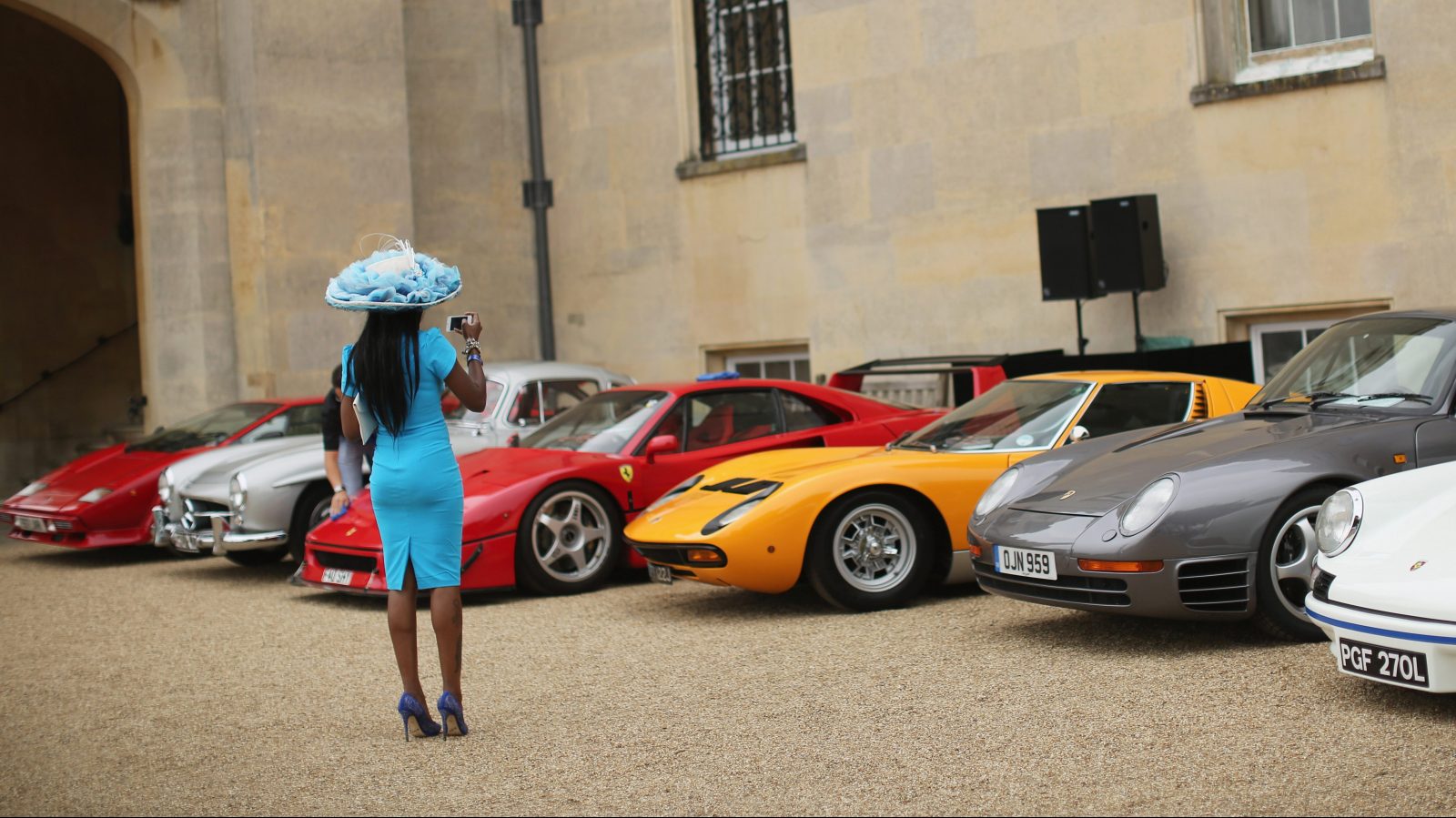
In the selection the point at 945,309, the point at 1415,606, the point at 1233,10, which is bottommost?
the point at 1415,606

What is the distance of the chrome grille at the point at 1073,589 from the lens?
5.96 meters

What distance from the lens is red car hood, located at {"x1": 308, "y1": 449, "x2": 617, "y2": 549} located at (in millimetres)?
8445

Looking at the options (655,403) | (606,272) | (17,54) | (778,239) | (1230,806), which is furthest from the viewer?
(17,54)

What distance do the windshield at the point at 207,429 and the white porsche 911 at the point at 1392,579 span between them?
9.15 m

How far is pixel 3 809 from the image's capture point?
454 cm

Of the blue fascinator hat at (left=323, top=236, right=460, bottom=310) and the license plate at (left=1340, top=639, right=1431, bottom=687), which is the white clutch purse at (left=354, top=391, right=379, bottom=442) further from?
the license plate at (left=1340, top=639, right=1431, bottom=687)

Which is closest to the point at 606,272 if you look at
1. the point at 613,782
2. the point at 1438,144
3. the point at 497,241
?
the point at 497,241

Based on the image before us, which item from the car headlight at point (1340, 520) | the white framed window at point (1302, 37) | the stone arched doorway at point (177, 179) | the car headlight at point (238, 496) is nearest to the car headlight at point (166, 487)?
the car headlight at point (238, 496)

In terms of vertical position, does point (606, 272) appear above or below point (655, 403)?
above

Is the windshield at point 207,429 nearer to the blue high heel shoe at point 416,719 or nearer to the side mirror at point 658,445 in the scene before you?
the side mirror at point 658,445

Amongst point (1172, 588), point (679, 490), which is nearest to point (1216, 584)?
point (1172, 588)

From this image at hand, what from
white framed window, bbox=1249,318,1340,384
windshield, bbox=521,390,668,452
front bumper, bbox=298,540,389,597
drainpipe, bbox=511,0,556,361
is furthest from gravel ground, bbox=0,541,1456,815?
drainpipe, bbox=511,0,556,361

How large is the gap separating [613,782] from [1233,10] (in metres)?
9.96

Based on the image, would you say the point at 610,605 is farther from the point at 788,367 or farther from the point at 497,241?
the point at 497,241
